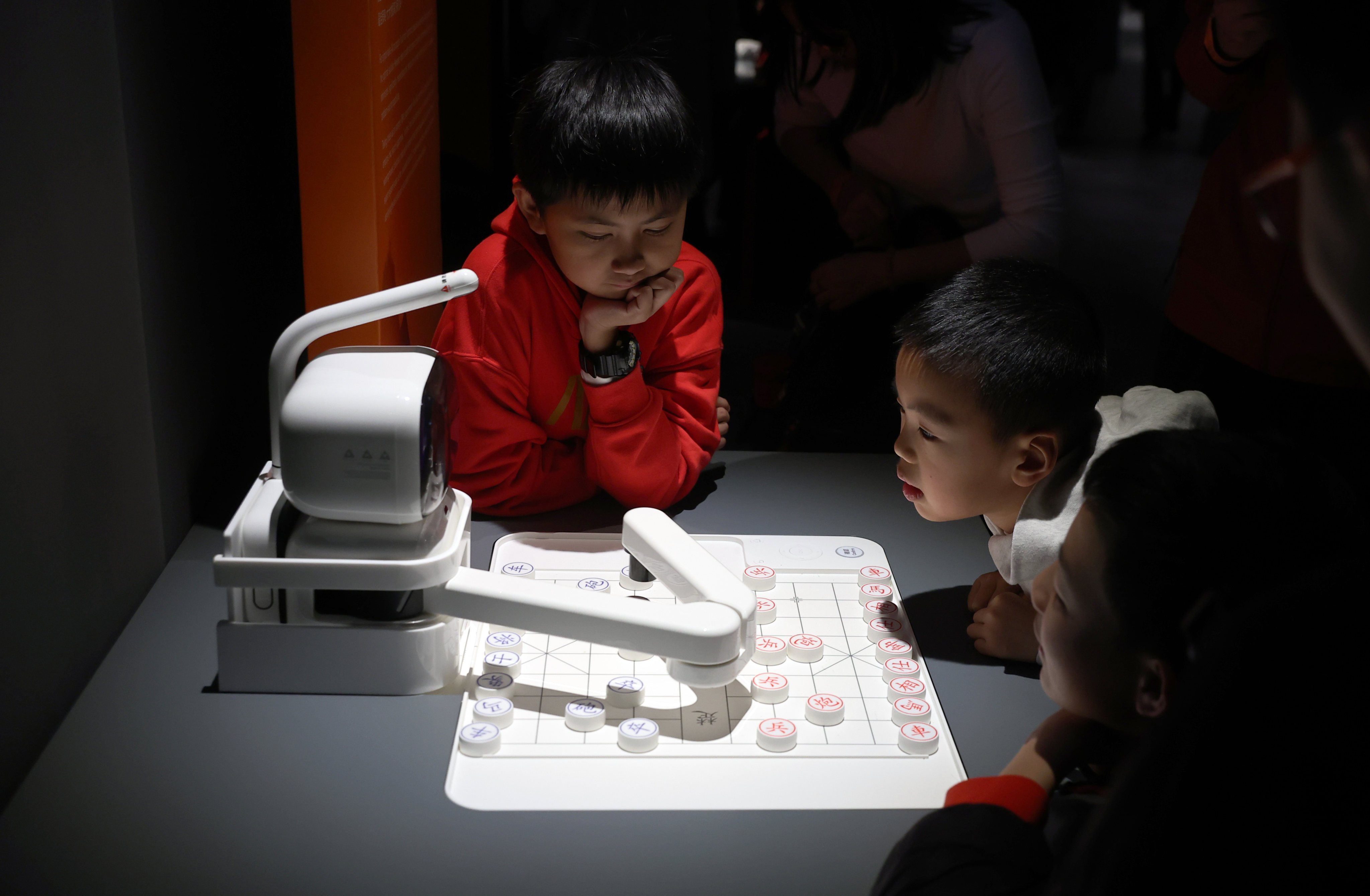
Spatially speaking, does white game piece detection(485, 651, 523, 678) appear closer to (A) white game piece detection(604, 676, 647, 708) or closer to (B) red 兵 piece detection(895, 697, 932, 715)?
(A) white game piece detection(604, 676, 647, 708)

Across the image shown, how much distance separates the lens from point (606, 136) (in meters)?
1.06

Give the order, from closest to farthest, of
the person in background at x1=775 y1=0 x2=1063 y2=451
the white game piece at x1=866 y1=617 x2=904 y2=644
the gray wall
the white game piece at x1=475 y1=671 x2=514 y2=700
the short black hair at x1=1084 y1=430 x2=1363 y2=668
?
the short black hair at x1=1084 y1=430 x2=1363 y2=668 → the gray wall → the white game piece at x1=475 y1=671 x2=514 y2=700 → the white game piece at x1=866 y1=617 x2=904 y2=644 → the person in background at x1=775 y1=0 x2=1063 y2=451

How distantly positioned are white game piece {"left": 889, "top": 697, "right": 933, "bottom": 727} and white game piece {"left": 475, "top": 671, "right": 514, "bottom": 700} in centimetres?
31

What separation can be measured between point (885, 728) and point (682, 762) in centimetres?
17

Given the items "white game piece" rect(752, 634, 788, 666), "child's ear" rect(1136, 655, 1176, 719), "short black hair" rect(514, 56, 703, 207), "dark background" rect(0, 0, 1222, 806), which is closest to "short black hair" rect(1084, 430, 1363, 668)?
"child's ear" rect(1136, 655, 1176, 719)

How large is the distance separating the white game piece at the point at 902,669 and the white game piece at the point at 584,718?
9.8 inches

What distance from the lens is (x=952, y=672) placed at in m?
0.96

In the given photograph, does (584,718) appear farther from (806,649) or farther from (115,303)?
(115,303)

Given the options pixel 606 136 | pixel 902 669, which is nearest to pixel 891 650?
pixel 902 669

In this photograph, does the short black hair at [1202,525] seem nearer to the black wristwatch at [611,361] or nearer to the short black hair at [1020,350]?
the short black hair at [1020,350]

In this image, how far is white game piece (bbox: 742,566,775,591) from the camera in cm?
105

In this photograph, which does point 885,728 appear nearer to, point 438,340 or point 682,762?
point 682,762

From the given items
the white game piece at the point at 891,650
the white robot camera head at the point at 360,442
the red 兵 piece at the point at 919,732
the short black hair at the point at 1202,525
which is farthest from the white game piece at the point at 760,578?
the short black hair at the point at 1202,525

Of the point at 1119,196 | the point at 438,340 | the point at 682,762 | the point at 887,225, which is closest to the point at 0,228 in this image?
the point at 438,340
